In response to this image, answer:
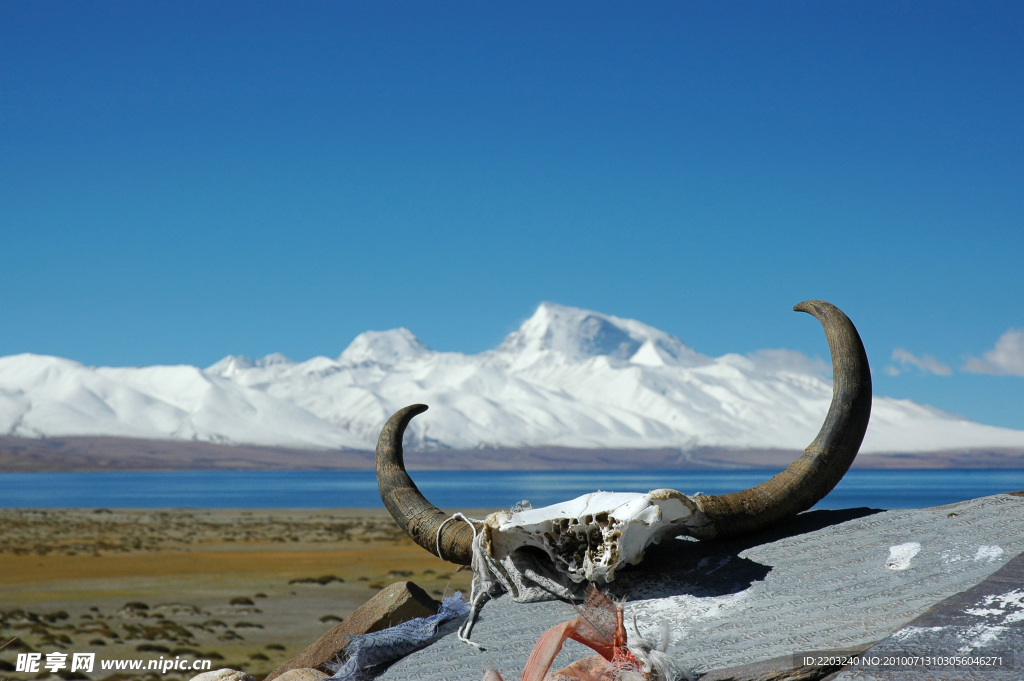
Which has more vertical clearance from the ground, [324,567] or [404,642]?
[404,642]

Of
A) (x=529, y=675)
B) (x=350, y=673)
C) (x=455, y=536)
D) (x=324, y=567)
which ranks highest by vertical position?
(x=455, y=536)

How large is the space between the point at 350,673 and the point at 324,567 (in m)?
23.6

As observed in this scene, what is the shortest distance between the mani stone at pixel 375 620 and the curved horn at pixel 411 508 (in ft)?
1.51

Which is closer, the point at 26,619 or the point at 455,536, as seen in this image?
the point at 455,536

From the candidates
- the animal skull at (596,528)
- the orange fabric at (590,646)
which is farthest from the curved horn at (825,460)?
the orange fabric at (590,646)

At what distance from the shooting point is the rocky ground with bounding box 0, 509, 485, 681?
1304 cm

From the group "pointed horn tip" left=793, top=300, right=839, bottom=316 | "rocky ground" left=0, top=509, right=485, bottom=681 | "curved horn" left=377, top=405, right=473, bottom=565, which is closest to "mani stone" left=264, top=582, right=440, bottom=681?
"rocky ground" left=0, top=509, right=485, bottom=681

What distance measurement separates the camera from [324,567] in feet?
88.7

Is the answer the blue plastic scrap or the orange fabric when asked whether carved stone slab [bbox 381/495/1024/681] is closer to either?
the blue plastic scrap

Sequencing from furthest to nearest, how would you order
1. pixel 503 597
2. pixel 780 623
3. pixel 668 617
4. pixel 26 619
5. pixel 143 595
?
pixel 143 595
pixel 26 619
pixel 503 597
pixel 668 617
pixel 780 623

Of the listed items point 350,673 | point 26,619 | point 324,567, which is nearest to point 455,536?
point 350,673

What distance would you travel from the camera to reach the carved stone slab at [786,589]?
3691 mm

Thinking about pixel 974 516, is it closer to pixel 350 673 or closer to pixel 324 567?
pixel 350 673

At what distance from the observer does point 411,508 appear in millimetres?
5078
